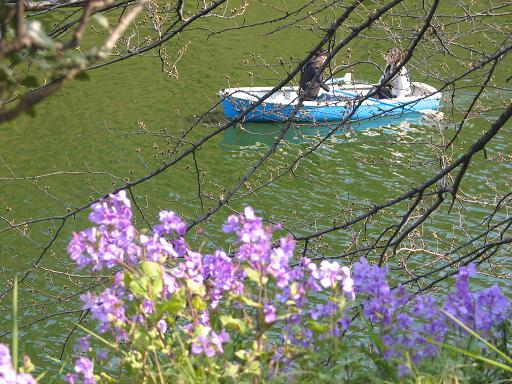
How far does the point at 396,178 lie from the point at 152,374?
9.22 meters

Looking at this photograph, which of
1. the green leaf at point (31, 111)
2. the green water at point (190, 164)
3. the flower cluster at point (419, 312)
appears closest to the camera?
the green leaf at point (31, 111)

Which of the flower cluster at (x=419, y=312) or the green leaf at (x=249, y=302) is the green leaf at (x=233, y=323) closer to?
the green leaf at (x=249, y=302)

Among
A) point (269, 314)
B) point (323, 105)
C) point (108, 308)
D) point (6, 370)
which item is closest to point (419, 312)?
point (269, 314)

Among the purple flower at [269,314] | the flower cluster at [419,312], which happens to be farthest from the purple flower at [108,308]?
the flower cluster at [419,312]

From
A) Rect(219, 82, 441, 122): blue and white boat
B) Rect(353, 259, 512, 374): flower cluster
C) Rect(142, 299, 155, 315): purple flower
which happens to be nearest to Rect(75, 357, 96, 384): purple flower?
Rect(142, 299, 155, 315): purple flower

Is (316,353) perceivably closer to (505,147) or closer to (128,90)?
(505,147)

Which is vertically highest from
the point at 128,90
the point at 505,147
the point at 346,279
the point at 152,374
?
the point at 346,279

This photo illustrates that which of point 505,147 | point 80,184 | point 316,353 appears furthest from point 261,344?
point 505,147

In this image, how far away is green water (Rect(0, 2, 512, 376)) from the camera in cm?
902

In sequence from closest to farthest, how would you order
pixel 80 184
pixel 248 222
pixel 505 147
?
pixel 248 222 < pixel 80 184 < pixel 505 147

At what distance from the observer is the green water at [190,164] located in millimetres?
9016

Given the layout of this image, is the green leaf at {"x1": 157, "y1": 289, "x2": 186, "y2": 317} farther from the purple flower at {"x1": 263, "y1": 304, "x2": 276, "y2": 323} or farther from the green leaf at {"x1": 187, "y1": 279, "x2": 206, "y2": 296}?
the purple flower at {"x1": 263, "y1": 304, "x2": 276, "y2": 323}

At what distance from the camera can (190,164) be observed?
1185 cm

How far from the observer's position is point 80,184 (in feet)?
36.0
